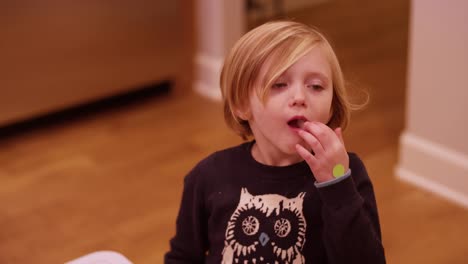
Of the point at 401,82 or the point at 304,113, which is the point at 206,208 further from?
the point at 401,82

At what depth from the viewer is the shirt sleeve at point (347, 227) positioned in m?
0.98

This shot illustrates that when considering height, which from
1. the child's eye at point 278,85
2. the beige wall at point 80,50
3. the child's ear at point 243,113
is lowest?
the beige wall at point 80,50

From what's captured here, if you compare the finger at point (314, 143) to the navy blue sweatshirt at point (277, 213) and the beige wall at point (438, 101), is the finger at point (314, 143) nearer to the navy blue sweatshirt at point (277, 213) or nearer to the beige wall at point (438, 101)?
the navy blue sweatshirt at point (277, 213)

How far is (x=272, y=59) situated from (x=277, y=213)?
0.24 metres

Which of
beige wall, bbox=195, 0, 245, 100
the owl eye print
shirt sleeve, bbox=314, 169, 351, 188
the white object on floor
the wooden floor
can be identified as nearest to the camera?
shirt sleeve, bbox=314, 169, 351, 188

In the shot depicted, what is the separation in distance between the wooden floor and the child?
893mm

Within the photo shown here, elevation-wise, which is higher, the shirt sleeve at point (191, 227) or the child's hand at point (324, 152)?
the child's hand at point (324, 152)

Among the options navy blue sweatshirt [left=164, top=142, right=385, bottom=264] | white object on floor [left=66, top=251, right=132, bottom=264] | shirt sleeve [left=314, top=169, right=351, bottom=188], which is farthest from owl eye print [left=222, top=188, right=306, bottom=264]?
white object on floor [left=66, top=251, right=132, bottom=264]

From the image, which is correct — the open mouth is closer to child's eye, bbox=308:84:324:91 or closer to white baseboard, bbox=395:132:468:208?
child's eye, bbox=308:84:324:91

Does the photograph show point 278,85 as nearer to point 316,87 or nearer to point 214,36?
point 316,87

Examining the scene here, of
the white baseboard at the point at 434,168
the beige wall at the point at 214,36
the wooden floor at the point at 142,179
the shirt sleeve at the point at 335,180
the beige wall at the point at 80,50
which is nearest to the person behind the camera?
the shirt sleeve at the point at 335,180

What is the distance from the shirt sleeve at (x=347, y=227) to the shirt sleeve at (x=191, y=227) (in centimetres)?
24

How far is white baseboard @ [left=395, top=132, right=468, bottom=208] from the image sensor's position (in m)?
2.21

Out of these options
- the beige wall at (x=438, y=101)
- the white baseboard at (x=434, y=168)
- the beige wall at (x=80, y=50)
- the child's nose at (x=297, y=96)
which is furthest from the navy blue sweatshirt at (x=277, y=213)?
the beige wall at (x=80, y=50)
